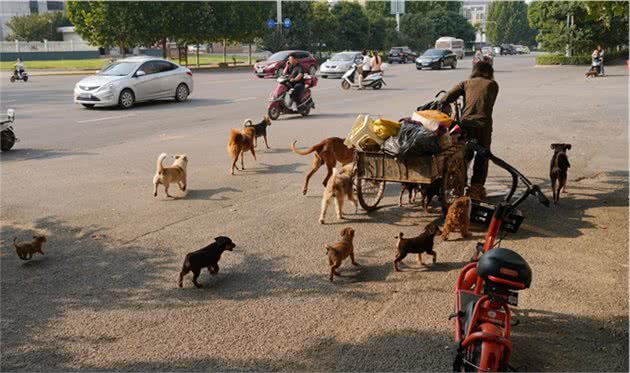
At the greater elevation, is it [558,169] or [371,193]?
[558,169]

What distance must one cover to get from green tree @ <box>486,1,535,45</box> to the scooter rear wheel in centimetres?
12979

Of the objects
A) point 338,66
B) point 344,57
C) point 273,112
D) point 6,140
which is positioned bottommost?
point 6,140

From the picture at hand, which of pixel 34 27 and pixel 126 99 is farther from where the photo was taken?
pixel 34 27

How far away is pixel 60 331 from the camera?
4.73 metres

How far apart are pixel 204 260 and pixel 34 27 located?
9076cm

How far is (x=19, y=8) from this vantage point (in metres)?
105

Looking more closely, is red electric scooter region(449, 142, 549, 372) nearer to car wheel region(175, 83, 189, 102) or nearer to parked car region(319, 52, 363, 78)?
car wheel region(175, 83, 189, 102)

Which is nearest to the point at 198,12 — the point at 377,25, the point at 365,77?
the point at 365,77

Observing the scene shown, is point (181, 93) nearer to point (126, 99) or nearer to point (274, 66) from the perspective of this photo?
point (126, 99)

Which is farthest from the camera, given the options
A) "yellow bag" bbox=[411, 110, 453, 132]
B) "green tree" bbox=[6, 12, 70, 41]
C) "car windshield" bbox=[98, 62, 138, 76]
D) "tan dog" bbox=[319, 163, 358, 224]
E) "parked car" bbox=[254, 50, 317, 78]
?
"green tree" bbox=[6, 12, 70, 41]

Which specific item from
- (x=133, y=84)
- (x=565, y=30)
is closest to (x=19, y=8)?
(x=565, y=30)

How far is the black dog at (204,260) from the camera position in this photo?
215 inches

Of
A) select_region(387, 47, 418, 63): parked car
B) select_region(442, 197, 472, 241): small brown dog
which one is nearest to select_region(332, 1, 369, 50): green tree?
select_region(387, 47, 418, 63): parked car

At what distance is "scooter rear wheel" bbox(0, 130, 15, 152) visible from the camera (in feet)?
40.5
